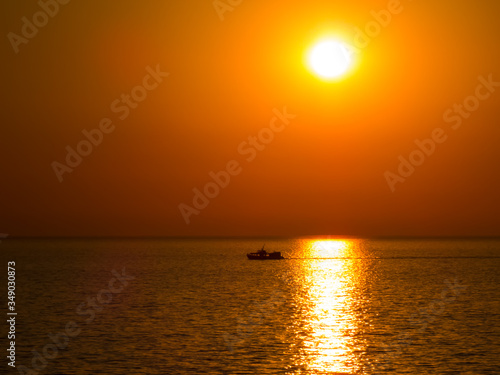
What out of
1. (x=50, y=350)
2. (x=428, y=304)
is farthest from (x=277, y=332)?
(x=428, y=304)

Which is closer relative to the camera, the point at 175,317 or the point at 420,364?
the point at 420,364

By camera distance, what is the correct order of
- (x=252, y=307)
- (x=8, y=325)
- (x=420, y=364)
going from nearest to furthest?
(x=420, y=364), (x=8, y=325), (x=252, y=307)

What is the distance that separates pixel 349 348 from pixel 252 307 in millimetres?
37975

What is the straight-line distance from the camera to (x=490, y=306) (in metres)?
103

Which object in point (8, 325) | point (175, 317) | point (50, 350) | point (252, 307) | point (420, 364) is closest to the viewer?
point (420, 364)

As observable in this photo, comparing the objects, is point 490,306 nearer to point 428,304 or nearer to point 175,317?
point 428,304

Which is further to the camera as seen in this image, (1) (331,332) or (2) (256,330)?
(2) (256,330)

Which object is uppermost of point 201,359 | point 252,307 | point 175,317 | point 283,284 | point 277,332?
point 283,284

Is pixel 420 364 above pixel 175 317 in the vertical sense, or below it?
below

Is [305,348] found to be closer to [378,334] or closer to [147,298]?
[378,334]

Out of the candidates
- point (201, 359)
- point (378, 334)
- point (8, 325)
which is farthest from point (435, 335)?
point (8, 325)

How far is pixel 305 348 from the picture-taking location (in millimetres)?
65688

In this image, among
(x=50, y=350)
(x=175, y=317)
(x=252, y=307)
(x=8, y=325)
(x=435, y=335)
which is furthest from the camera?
(x=252, y=307)

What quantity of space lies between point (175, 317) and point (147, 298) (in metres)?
26.8
